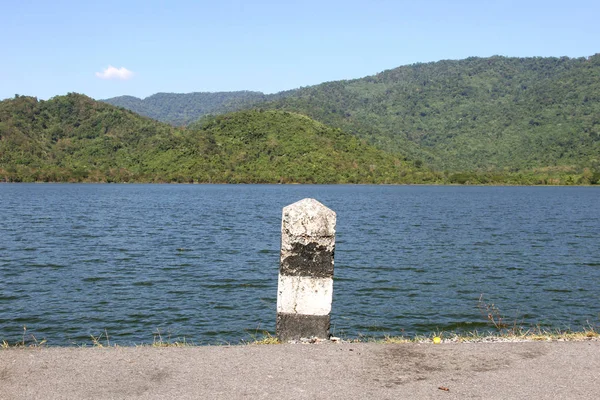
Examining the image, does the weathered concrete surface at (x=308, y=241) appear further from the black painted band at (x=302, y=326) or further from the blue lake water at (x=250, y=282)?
the blue lake water at (x=250, y=282)

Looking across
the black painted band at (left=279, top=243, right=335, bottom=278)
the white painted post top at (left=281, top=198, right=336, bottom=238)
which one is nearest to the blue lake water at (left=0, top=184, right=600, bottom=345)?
the black painted band at (left=279, top=243, right=335, bottom=278)

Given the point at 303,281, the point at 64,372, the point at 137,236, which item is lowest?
the point at 137,236

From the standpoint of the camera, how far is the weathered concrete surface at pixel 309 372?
5.64 m

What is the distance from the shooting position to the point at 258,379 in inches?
237

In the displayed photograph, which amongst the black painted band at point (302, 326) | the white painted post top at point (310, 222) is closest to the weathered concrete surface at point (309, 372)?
the black painted band at point (302, 326)

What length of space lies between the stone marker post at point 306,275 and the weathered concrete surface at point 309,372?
55 cm

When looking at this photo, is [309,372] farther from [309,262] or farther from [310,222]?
[310,222]

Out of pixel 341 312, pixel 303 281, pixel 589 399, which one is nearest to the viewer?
pixel 589 399

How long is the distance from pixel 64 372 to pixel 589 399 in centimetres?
561

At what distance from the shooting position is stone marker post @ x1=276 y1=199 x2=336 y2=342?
7.79m

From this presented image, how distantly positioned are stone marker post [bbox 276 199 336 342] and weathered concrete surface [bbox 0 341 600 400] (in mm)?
551

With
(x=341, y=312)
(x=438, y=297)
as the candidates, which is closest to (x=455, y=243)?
(x=438, y=297)

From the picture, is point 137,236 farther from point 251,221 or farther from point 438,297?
point 438,297

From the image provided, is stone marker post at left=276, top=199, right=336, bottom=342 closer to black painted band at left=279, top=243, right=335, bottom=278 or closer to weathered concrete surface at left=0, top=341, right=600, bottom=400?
black painted band at left=279, top=243, right=335, bottom=278
